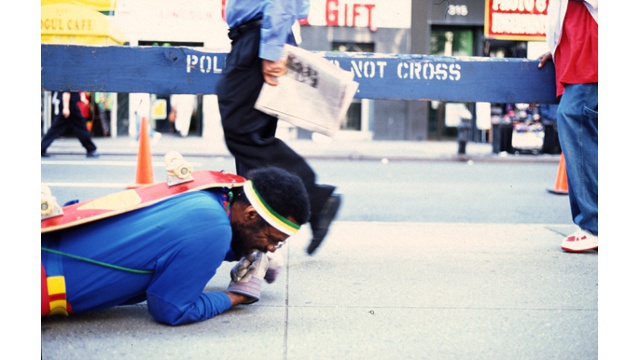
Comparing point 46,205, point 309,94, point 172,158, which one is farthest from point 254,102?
point 46,205

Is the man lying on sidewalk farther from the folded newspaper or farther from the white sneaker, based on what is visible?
the white sneaker

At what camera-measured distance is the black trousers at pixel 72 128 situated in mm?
8531

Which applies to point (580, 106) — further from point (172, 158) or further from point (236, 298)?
point (172, 158)

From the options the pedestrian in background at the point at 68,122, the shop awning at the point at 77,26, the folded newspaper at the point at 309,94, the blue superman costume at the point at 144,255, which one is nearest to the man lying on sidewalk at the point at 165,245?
the blue superman costume at the point at 144,255

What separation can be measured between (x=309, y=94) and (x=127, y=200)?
3.62 feet

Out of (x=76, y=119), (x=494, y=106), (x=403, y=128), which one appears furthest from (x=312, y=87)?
(x=403, y=128)

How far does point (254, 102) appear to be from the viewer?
3537mm

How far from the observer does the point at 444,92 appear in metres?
4.53

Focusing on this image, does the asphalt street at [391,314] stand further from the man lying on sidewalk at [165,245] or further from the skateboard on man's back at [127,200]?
the skateboard on man's back at [127,200]

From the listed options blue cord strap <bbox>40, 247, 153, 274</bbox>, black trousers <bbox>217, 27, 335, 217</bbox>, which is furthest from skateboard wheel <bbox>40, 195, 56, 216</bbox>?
black trousers <bbox>217, 27, 335, 217</bbox>

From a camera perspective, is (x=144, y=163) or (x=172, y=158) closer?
(x=172, y=158)

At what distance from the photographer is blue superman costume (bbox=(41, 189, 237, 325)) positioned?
2648 millimetres

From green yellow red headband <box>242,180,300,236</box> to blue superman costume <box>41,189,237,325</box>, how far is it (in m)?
0.12

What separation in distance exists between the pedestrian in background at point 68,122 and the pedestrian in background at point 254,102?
3867 millimetres
